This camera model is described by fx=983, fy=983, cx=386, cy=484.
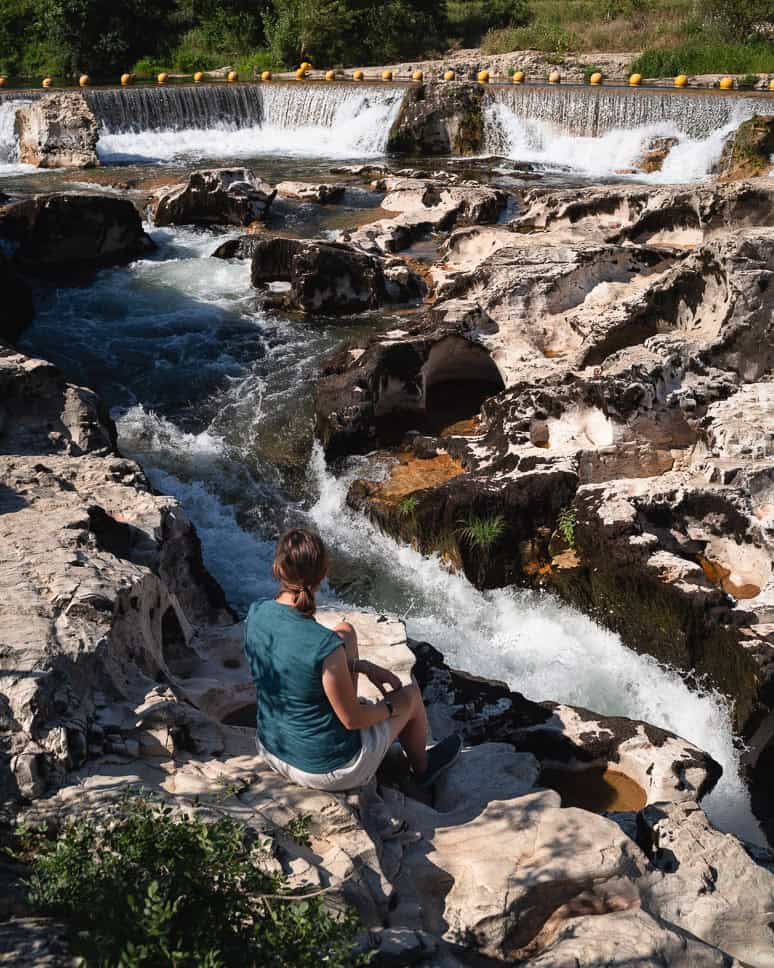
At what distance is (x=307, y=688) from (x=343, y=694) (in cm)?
13

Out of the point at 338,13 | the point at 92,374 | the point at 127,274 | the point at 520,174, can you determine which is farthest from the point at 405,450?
the point at 338,13

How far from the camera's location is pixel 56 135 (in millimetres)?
20234

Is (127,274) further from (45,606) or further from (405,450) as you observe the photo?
(45,606)

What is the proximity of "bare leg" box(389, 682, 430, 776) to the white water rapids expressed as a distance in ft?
7.31

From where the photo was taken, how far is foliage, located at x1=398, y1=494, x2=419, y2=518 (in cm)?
760

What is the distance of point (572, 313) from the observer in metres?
9.47

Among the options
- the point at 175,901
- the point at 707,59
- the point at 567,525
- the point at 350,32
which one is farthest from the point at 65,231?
the point at 350,32

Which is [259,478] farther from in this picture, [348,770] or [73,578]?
[348,770]

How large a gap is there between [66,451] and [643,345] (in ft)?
15.4

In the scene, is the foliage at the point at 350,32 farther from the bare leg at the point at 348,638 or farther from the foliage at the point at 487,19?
the bare leg at the point at 348,638

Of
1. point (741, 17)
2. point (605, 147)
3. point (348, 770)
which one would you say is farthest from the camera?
point (741, 17)

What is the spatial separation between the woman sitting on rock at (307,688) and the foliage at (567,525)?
374 cm

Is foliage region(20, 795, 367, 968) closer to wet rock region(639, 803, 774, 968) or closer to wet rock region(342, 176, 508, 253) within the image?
wet rock region(639, 803, 774, 968)

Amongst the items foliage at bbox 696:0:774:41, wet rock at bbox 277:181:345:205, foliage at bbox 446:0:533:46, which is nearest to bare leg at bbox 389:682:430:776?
wet rock at bbox 277:181:345:205
